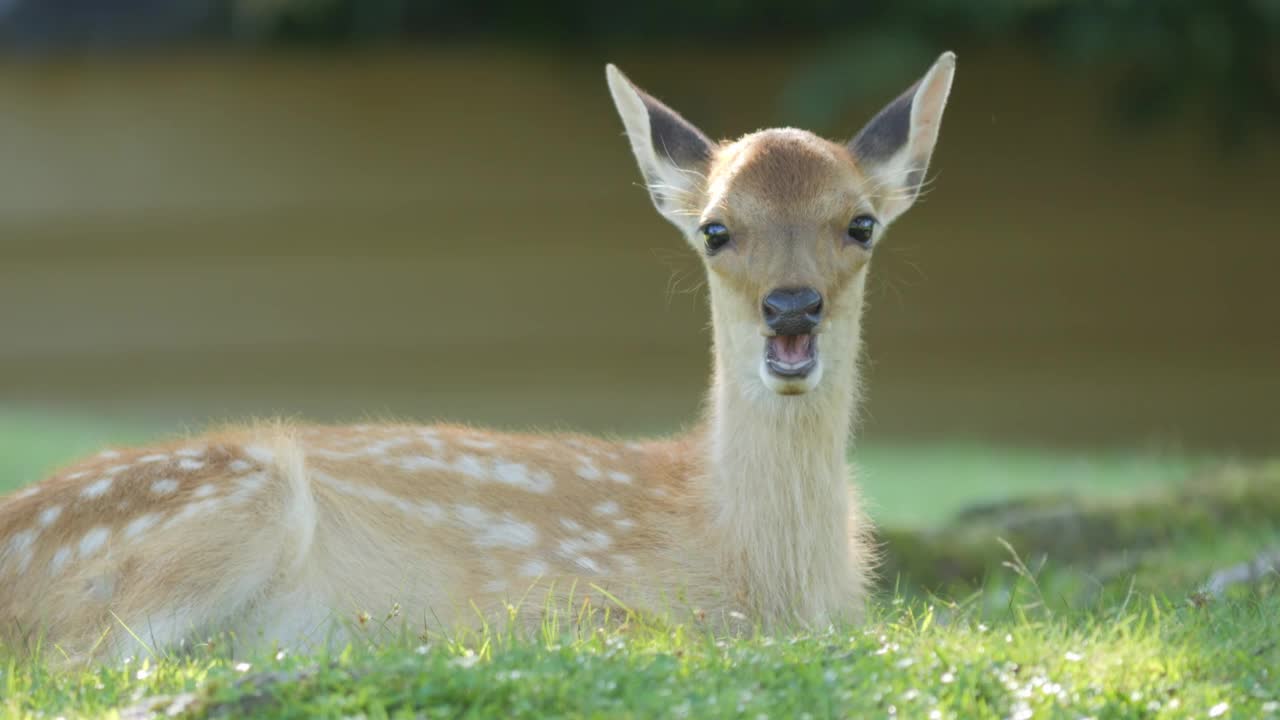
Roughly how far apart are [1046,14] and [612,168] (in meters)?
4.80

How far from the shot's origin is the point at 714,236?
20.7 feet

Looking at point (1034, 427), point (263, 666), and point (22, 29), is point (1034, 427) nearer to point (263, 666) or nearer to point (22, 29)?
point (22, 29)

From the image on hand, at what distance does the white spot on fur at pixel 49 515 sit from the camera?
5914 millimetres

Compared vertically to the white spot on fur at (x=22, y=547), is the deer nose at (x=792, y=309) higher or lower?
higher

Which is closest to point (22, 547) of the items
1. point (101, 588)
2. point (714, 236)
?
point (101, 588)

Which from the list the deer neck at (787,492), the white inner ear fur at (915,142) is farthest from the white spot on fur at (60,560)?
the white inner ear fur at (915,142)

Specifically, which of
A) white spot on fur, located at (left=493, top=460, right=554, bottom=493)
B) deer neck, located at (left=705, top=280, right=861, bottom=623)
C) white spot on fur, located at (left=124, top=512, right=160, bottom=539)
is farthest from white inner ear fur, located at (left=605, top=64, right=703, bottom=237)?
white spot on fur, located at (left=124, top=512, right=160, bottom=539)

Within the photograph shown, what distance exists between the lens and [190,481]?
19.6ft

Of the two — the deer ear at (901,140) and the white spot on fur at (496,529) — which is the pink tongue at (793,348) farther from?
the white spot on fur at (496,529)

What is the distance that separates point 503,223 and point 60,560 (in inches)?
542

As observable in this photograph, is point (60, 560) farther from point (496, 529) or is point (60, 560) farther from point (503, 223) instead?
point (503, 223)

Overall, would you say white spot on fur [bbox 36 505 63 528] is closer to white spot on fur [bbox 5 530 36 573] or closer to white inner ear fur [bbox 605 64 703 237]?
white spot on fur [bbox 5 530 36 573]

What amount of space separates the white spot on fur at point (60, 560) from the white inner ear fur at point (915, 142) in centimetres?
304

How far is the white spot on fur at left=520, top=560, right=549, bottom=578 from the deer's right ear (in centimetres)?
137
